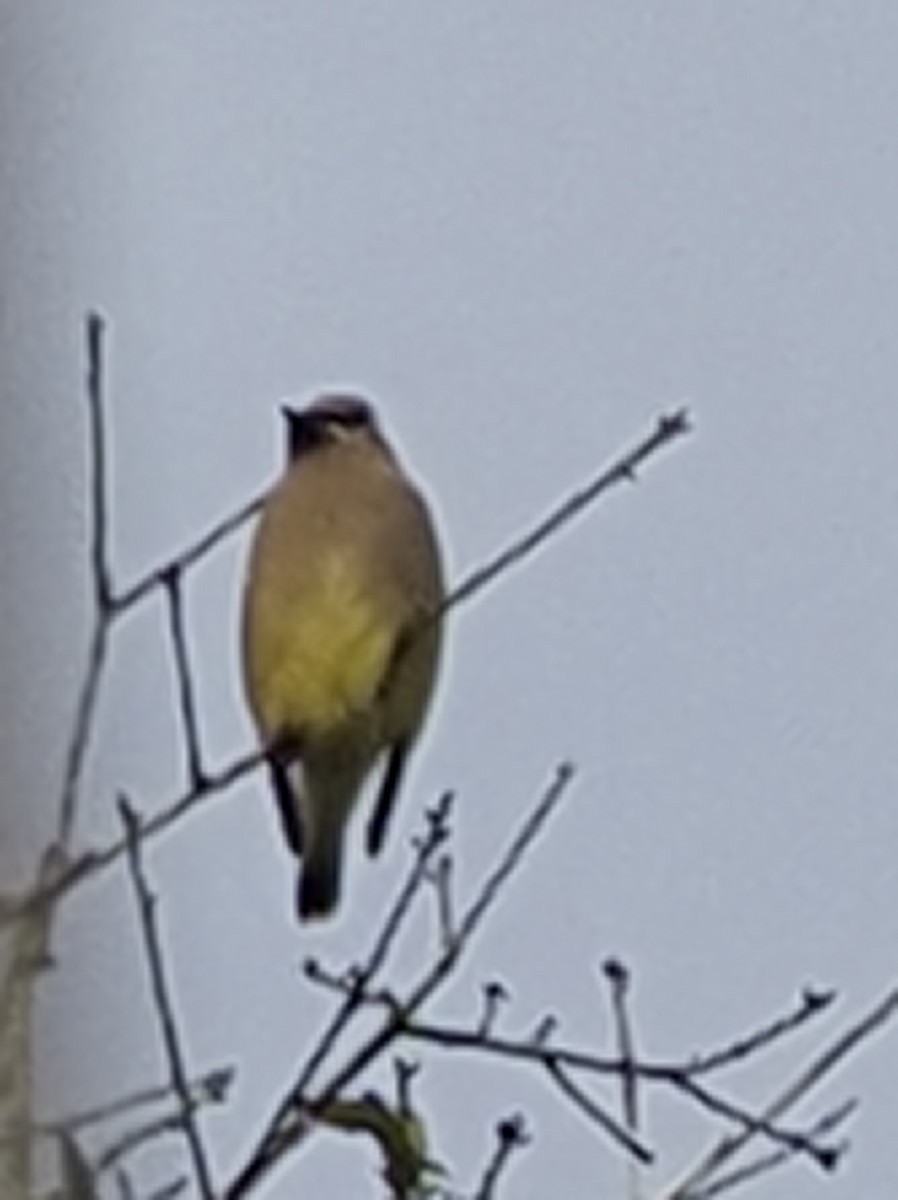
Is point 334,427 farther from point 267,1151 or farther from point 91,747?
point 91,747

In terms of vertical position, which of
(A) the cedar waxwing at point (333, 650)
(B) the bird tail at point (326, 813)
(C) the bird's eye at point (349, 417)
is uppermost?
(C) the bird's eye at point (349, 417)

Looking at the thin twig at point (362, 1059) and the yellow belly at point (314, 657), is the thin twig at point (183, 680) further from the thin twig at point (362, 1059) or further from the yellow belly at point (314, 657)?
the yellow belly at point (314, 657)

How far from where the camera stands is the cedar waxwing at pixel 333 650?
173cm

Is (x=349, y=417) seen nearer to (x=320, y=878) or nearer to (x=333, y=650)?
(x=333, y=650)

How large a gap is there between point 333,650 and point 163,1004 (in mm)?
931

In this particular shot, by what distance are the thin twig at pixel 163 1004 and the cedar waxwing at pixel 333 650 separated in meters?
0.80

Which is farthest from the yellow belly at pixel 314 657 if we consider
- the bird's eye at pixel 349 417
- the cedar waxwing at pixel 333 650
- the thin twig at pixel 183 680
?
the thin twig at pixel 183 680

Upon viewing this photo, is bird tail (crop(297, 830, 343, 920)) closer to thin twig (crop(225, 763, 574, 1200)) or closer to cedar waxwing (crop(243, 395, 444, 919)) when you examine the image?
cedar waxwing (crop(243, 395, 444, 919))

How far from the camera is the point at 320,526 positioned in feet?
5.93

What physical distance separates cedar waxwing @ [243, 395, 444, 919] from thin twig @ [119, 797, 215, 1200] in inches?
31.5

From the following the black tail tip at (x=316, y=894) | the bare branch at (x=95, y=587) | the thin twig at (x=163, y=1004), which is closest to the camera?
the bare branch at (x=95, y=587)

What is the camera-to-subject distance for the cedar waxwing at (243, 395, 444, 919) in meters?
1.73

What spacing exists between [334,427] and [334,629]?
23cm

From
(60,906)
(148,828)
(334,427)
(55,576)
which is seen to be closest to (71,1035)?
(55,576)
